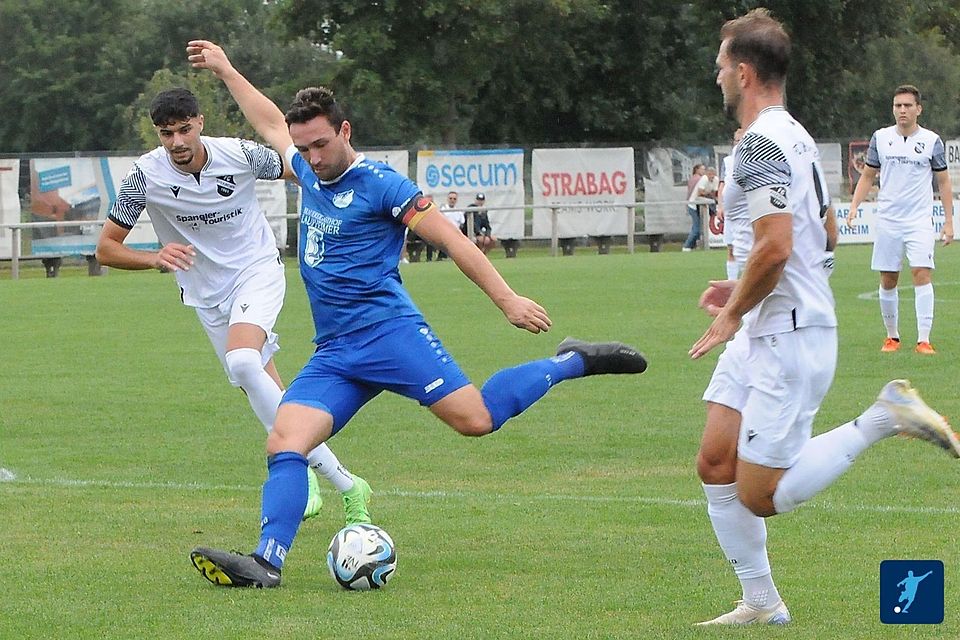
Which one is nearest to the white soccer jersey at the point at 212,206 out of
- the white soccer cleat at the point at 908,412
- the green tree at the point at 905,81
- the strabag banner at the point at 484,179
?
the white soccer cleat at the point at 908,412

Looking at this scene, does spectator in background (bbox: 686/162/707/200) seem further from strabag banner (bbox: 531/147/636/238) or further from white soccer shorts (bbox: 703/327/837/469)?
white soccer shorts (bbox: 703/327/837/469)

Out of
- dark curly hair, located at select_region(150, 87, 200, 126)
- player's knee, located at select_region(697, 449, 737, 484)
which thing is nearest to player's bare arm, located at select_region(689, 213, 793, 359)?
player's knee, located at select_region(697, 449, 737, 484)

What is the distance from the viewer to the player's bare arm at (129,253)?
24.8ft

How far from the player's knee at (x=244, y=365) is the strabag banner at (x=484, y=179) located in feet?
87.1

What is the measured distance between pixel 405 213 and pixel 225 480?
3005 millimetres

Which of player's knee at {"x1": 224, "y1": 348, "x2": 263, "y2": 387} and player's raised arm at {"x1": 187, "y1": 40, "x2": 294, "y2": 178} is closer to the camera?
player's raised arm at {"x1": 187, "y1": 40, "x2": 294, "y2": 178}

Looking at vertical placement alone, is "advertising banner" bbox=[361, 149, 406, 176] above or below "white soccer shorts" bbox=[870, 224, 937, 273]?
below

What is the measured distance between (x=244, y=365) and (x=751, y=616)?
3005 millimetres

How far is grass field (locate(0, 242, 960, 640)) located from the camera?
18.3ft

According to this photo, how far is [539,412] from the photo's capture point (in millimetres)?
11219

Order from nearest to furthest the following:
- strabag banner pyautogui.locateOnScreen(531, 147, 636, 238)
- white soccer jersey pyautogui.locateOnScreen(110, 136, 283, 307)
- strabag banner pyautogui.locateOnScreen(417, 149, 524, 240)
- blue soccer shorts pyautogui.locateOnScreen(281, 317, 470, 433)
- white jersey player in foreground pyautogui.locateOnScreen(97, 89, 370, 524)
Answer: blue soccer shorts pyautogui.locateOnScreen(281, 317, 470, 433) → white jersey player in foreground pyautogui.locateOnScreen(97, 89, 370, 524) → white soccer jersey pyautogui.locateOnScreen(110, 136, 283, 307) → strabag banner pyautogui.locateOnScreen(417, 149, 524, 240) → strabag banner pyautogui.locateOnScreen(531, 147, 636, 238)

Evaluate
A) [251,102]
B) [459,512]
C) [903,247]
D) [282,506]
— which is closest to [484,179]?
[903,247]

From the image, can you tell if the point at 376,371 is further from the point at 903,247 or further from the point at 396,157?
the point at 396,157

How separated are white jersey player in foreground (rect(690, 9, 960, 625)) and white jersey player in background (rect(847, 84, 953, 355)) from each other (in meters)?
8.86
